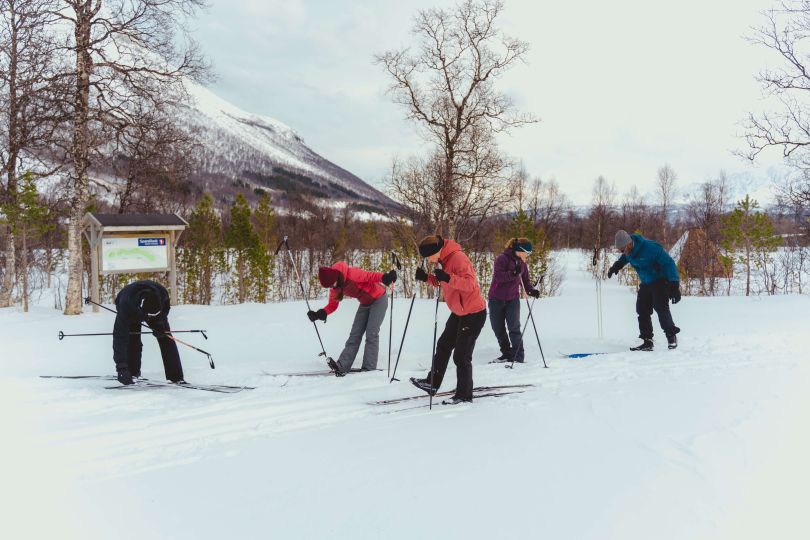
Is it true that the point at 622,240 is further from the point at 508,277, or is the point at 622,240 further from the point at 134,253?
the point at 134,253

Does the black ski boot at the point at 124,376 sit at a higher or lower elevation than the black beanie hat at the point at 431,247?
lower

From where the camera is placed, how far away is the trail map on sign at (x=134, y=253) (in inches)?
452

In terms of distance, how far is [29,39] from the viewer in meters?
10.8

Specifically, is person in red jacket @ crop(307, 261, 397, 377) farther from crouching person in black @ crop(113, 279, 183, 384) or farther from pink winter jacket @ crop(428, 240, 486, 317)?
crouching person in black @ crop(113, 279, 183, 384)

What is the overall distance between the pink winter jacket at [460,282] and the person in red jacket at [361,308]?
135 cm

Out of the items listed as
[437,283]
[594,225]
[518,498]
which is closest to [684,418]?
[518,498]

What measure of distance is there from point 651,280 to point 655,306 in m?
0.38

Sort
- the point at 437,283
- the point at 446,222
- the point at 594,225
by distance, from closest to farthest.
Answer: the point at 437,283 < the point at 446,222 < the point at 594,225

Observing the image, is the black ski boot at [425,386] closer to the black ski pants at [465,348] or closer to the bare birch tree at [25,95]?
the black ski pants at [465,348]

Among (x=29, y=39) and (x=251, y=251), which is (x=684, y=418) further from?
(x=251, y=251)

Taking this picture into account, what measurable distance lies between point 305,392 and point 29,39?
37.2 ft

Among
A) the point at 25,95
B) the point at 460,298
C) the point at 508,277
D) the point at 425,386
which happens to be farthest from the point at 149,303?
the point at 25,95

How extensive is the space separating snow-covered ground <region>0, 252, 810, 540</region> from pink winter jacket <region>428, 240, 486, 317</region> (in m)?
0.98

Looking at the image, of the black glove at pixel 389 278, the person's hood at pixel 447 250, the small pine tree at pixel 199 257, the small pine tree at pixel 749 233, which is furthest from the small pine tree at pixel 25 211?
the small pine tree at pixel 749 233
